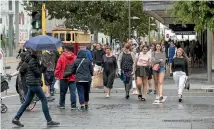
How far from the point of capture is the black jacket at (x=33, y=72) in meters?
11.7

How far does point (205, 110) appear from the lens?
14.3 m

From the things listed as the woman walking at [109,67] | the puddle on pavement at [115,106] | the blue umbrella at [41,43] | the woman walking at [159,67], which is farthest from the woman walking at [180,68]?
the blue umbrella at [41,43]

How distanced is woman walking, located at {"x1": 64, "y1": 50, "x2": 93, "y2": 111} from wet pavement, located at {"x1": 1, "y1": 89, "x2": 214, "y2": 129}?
1.30 feet

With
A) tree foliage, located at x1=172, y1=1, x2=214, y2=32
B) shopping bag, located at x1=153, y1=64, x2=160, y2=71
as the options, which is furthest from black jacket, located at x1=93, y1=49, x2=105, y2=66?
shopping bag, located at x1=153, y1=64, x2=160, y2=71

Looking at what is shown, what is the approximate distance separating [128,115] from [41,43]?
8.78 ft

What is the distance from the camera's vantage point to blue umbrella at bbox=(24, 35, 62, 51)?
13281mm

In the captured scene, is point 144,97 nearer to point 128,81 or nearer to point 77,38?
point 128,81

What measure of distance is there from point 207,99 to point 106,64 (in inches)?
129

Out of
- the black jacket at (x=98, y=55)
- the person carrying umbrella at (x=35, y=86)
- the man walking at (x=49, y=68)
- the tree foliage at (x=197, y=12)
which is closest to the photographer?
the person carrying umbrella at (x=35, y=86)

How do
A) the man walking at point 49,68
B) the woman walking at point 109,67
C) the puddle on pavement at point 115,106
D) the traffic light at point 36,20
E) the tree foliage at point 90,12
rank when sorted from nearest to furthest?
the puddle on pavement at point 115,106 → the man walking at point 49,68 → the woman walking at point 109,67 → the traffic light at point 36,20 → the tree foliage at point 90,12

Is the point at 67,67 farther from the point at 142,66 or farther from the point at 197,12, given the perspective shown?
the point at 197,12

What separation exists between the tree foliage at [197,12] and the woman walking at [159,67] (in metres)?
2.78

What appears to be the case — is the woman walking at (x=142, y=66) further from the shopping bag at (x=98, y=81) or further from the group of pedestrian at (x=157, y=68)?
the shopping bag at (x=98, y=81)

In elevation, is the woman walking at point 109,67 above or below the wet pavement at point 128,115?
above
